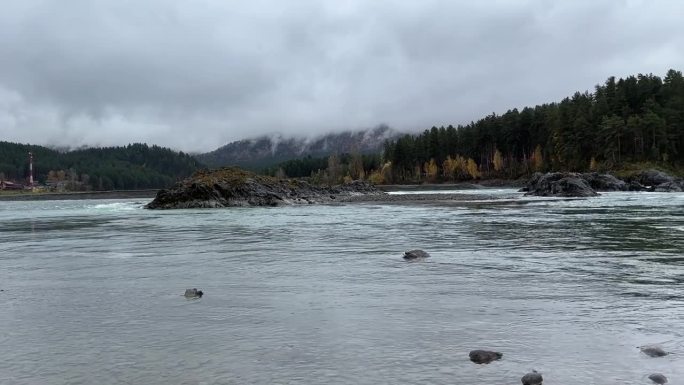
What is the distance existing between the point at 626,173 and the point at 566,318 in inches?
4675

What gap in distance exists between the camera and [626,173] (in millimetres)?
117188

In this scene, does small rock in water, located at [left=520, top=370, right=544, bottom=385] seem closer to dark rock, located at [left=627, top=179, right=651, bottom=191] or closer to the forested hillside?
dark rock, located at [left=627, top=179, right=651, bottom=191]

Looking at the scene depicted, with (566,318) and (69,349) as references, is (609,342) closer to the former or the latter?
(566,318)

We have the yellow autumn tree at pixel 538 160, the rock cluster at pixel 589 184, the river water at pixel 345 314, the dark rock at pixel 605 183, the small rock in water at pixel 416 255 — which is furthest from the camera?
the yellow autumn tree at pixel 538 160

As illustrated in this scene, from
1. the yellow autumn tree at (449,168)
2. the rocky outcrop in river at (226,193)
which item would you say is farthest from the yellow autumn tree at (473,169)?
the rocky outcrop in river at (226,193)

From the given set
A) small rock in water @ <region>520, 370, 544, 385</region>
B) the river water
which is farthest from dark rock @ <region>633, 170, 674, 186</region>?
small rock in water @ <region>520, 370, 544, 385</region>

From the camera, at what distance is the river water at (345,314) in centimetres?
892

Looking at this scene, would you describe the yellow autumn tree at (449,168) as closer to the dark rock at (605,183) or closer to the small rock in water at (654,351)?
the dark rock at (605,183)

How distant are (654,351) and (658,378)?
4.48 feet

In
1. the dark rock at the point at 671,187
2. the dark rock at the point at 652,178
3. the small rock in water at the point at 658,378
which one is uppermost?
the dark rock at the point at 652,178

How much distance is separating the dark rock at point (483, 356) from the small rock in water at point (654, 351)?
7.84 ft

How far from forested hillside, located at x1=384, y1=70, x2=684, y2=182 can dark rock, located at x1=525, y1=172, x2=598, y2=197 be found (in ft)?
143

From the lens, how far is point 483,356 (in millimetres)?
9164

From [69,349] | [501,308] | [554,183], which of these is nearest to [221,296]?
[69,349]
